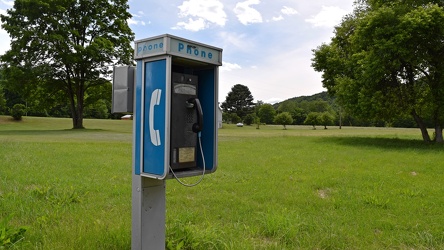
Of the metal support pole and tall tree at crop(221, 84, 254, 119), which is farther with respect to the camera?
tall tree at crop(221, 84, 254, 119)

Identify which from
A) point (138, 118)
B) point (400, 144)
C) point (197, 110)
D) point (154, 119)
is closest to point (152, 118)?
point (154, 119)

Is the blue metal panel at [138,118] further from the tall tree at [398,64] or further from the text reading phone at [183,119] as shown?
the tall tree at [398,64]

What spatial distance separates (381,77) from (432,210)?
464 inches

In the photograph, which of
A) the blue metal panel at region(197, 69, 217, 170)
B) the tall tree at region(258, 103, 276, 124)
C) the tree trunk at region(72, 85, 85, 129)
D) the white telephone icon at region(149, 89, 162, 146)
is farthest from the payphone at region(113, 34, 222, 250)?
the tall tree at region(258, 103, 276, 124)

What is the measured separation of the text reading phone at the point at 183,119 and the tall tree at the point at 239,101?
70.9 m

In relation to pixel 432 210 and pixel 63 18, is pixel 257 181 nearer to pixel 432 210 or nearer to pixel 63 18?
pixel 432 210

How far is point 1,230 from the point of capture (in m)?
2.86

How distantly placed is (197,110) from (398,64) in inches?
578

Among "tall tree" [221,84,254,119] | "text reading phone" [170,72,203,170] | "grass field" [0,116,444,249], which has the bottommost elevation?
"grass field" [0,116,444,249]

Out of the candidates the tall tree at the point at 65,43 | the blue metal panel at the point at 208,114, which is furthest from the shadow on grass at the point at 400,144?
the tall tree at the point at 65,43

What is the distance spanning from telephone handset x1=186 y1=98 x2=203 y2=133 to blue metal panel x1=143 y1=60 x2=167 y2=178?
252mm

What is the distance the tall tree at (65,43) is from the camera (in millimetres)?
25500

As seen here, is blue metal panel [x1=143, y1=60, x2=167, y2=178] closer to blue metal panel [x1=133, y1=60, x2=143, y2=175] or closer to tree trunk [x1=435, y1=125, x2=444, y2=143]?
blue metal panel [x1=133, y1=60, x2=143, y2=175]

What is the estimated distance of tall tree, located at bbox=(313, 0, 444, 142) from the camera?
45.6 ft
